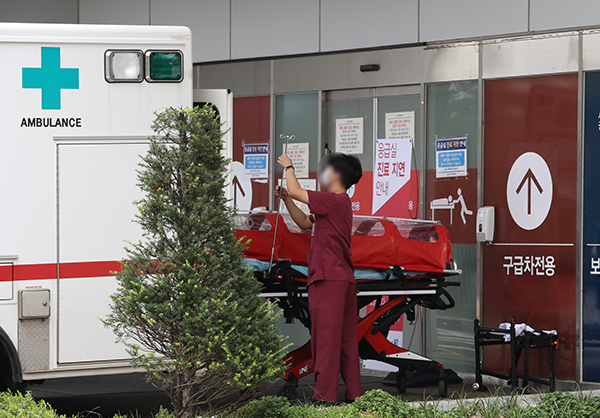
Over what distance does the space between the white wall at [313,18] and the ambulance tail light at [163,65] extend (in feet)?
14.2

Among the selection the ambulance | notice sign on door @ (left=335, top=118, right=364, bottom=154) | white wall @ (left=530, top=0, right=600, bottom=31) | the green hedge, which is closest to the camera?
the green hedge

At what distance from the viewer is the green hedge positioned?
4.88 metres

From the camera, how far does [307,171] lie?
33.1ft

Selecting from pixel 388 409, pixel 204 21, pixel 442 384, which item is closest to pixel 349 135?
pixel 204 21

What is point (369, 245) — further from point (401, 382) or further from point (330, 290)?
point (401, 382)

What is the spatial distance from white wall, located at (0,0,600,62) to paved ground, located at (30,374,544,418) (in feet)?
13.4

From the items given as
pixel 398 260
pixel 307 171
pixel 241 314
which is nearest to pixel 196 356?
pixel 241 314

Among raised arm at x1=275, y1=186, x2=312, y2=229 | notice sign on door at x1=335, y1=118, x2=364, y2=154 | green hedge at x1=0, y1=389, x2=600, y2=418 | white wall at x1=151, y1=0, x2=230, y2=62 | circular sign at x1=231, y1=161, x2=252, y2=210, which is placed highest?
white wall at x1=151, y1=0, x2=230, y2=62

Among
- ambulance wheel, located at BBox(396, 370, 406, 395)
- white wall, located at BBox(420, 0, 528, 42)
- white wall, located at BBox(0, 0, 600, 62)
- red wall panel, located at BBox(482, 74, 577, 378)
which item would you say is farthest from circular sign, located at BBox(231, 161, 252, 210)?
ambulance wheel, located at BBox(396, 370, 406, 395)

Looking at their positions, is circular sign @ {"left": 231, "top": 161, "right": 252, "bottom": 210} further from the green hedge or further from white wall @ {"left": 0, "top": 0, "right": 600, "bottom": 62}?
the green hedge

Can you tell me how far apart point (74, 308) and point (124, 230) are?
0.67m

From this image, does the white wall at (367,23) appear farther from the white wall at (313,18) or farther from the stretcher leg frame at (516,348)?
the stretcher leg frame at (516,348)

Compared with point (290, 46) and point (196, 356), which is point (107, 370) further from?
point (290, 46)

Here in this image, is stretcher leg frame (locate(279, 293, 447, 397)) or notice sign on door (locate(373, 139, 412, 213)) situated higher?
notice sign on door (locate(373, 139, 412, 213))
